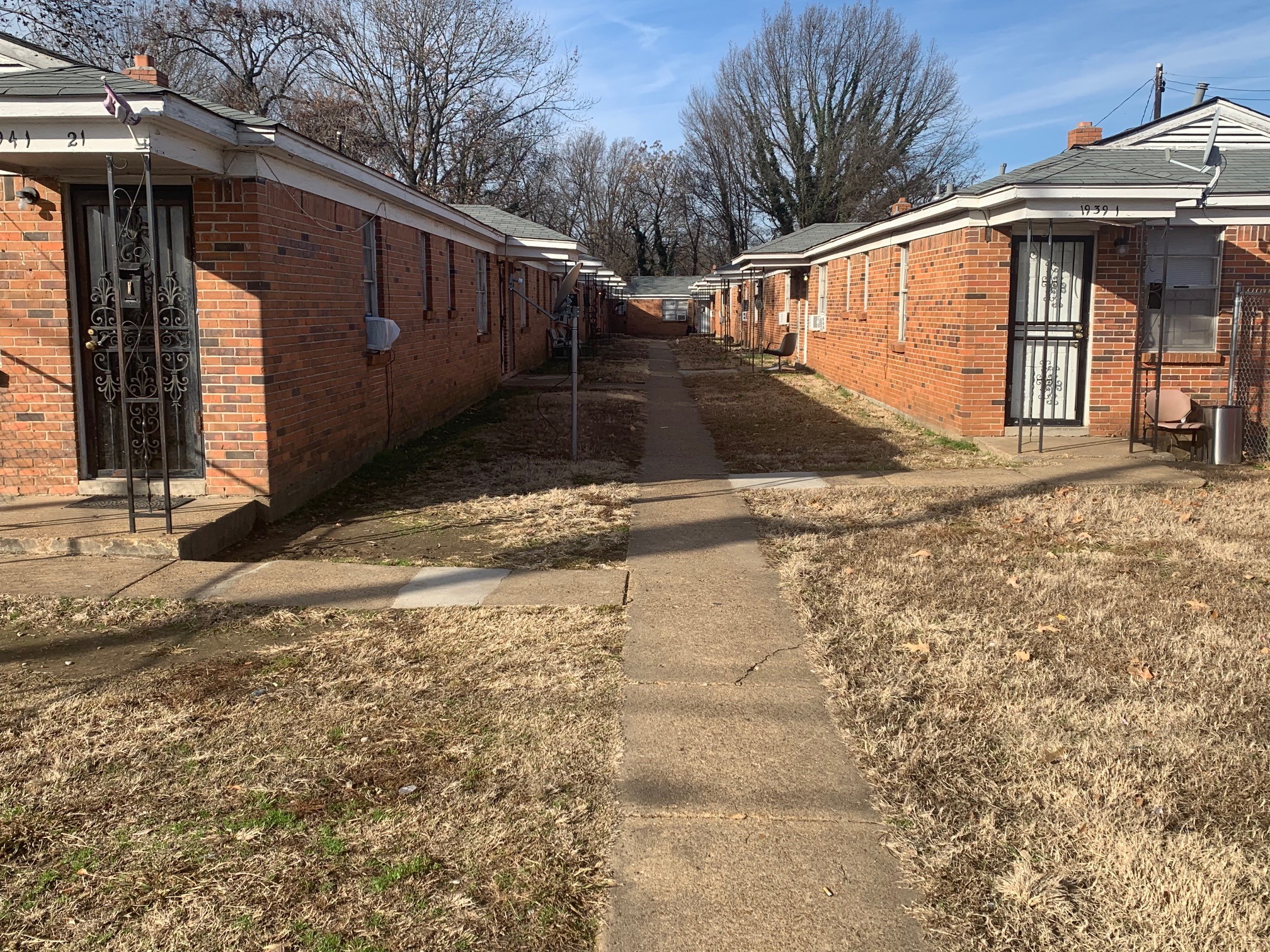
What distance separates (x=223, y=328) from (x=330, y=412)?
1728mm

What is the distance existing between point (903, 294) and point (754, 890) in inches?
515

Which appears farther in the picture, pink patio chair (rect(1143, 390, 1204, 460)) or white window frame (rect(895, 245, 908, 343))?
white window frame (rect(895, 245, 908, 343))

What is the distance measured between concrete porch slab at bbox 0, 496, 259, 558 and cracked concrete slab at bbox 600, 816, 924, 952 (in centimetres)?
451

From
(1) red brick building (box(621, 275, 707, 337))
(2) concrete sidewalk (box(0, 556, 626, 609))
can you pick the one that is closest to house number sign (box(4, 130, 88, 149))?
(2) concrete sidewalk (box(0, 556, 626, 609))

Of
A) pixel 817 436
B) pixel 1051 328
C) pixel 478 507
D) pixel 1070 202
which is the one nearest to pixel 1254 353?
pixel 1051 328

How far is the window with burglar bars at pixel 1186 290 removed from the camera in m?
11.8

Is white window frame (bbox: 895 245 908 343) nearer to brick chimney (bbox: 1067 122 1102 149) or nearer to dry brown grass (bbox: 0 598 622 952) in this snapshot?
brick chimney (bbox: 1067 122 1102 149)

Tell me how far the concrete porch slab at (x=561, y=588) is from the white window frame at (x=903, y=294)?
959 centimetres

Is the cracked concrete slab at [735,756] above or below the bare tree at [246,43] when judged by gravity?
below

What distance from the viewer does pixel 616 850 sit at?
3.23 metres

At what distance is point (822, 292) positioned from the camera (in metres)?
23.1

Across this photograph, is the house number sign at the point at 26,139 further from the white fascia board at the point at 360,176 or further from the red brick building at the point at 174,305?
the white fascia board at the point at 360,176

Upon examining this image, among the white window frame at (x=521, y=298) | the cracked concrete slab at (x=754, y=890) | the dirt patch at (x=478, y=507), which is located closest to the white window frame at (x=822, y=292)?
the white window frame at (x=521, y=298)

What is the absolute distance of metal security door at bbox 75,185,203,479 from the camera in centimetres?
758
